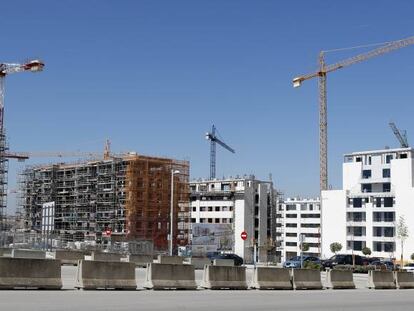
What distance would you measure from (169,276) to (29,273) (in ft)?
17.9

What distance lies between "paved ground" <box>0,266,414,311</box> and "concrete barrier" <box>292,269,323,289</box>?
10.7 ft

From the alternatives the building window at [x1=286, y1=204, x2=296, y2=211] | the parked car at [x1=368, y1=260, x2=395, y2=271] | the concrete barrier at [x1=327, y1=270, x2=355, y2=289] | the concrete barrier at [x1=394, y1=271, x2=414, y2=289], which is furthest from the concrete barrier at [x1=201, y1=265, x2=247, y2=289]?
the building window at [x1=286, y1=204, x2=296, y2=211]

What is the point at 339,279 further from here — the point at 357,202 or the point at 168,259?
the point at 357,202

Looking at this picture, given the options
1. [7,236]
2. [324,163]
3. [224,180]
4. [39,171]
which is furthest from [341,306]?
[224,180]

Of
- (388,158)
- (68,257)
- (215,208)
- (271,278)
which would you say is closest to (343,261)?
(68,257)

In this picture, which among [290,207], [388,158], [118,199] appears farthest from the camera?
[290,207]

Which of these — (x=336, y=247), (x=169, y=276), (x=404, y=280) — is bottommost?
(x=404, y=280)

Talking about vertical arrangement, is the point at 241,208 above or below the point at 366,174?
below

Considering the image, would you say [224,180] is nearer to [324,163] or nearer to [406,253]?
[324,163]

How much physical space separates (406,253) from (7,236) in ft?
227

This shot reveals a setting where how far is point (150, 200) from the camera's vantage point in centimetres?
12519

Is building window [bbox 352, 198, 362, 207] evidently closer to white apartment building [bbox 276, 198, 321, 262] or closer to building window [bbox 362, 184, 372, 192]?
building window [bbox 362, 184, 372, 192]

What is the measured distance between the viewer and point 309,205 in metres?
175

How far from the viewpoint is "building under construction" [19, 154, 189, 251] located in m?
123
